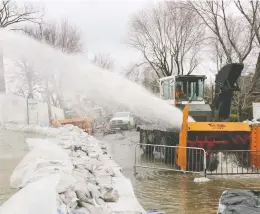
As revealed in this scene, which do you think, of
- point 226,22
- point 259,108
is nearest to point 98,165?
point 259,108

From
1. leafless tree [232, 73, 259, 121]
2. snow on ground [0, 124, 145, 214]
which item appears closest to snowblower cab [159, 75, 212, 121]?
snow on ground [0, 124, 145, 214]

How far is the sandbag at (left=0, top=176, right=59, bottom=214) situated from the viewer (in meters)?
3.81

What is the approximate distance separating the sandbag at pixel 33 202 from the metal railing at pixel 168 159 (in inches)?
230

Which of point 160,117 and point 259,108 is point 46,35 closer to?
point 259,108

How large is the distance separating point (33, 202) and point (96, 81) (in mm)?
10663

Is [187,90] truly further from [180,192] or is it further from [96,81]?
[180,192]

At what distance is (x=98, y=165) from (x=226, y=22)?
20339 millimetres

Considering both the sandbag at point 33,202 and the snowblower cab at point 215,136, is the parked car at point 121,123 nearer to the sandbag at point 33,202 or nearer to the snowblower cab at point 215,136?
the snowblower cab at point 215,136

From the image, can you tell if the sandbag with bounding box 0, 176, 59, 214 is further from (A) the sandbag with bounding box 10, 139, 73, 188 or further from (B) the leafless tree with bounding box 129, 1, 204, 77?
(B) the leafless tree with bounding box 129, 1, 204, 77

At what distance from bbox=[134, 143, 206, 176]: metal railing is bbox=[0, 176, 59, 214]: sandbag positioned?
5851 mm

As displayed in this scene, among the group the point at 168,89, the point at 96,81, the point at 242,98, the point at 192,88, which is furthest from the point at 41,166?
the point at 242,98

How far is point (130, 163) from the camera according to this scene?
12.9 meters

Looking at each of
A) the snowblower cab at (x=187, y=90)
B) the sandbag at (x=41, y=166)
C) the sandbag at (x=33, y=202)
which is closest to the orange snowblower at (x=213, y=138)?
the snowblower cab at (x=187, y=90)

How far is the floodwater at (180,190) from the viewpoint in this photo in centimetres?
736
